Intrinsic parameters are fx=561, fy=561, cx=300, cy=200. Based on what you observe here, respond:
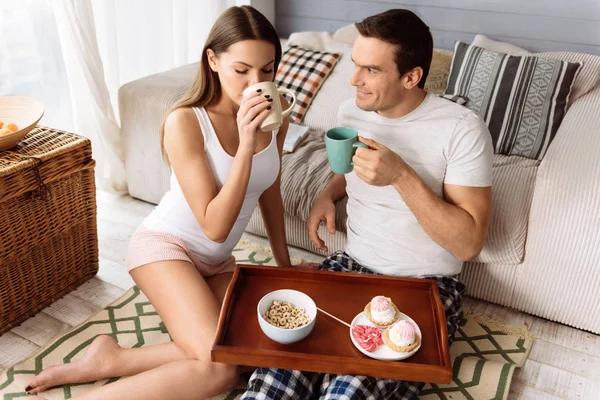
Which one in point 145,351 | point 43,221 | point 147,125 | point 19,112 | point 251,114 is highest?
point 251,114

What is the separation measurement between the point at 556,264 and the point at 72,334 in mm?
1582

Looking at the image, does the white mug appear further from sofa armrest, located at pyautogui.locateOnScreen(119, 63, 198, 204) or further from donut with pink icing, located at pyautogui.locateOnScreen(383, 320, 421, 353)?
sofa armrest, located at pyautogui.locateOnScreen(119, 63, 198, 204)

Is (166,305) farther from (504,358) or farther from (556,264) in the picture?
(556,264)

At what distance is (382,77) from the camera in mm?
1447

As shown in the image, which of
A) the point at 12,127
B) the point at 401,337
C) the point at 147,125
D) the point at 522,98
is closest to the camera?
the point at 401,337

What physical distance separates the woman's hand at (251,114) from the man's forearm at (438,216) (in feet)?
1.23

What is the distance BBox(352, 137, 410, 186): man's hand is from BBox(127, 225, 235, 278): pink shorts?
57cm

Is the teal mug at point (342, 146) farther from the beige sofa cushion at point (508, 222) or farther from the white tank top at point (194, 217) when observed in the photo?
the beige sofa cushion at point (508, 222)

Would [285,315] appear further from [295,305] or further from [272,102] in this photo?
[272,102]

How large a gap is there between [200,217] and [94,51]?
1.30m

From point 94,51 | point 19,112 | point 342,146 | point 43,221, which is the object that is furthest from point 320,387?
point 94,51

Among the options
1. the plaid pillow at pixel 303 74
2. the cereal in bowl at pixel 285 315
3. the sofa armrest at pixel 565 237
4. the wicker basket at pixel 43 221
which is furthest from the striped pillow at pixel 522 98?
the wicker basket at pixel 43 221

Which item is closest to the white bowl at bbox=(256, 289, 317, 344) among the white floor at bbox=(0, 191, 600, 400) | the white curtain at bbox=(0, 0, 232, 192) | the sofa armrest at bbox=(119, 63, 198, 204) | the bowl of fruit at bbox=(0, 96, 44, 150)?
the white floor at bbox=(0, 191, 600, 400)

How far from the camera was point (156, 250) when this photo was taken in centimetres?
158
